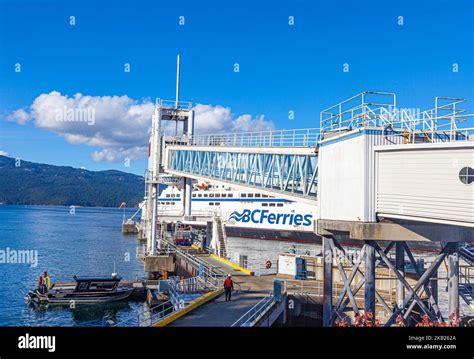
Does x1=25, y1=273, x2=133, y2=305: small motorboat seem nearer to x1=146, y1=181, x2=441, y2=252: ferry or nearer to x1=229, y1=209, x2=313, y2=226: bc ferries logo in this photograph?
x1=146, y1=181, x2=441, y2=252: ferry

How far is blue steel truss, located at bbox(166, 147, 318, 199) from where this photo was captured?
20.6m

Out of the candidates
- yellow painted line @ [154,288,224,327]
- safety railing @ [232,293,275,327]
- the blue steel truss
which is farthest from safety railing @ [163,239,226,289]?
the blue steel truss

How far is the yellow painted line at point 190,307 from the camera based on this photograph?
52.7 feet

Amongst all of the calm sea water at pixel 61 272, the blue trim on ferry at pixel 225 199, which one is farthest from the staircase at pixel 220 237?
the blue trim on ferry at pixel 225 199

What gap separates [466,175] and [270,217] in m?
69.7

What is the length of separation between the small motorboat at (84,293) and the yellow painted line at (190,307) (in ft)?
44.2

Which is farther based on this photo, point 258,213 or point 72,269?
point 258,213

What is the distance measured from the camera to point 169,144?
3912cm

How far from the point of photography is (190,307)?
17984 mm

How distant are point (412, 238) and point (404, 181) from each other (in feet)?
7.64

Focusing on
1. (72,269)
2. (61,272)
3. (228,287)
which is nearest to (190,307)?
(228,287)

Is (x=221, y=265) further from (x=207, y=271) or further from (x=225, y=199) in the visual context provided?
(x=225, y=199)

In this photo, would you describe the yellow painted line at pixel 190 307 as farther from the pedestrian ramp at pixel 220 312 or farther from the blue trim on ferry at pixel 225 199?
the blue trim on ferry at pixel 225 199
